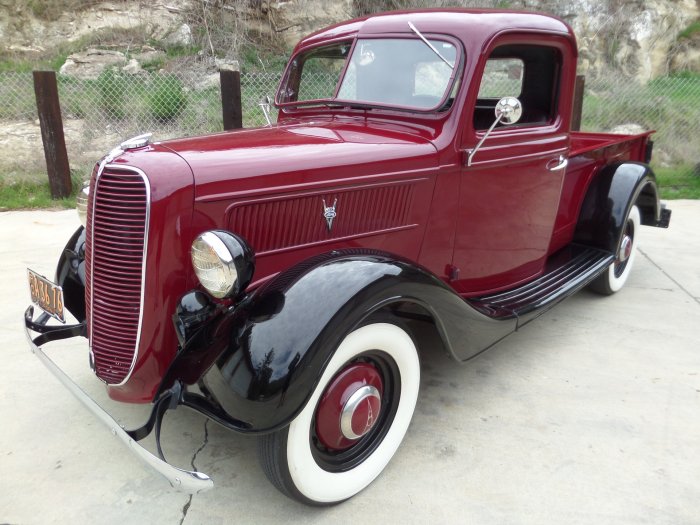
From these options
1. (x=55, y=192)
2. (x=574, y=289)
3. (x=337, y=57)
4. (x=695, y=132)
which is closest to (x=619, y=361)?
(x=574, y=289)

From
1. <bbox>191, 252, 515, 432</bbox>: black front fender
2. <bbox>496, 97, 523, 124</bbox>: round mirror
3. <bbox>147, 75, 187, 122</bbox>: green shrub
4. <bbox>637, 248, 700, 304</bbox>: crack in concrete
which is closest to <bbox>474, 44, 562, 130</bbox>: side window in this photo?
<bbox>496, 97, 523, 124</bbox>: round mirror

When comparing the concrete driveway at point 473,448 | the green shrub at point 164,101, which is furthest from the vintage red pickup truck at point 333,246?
the green shrub at point 164,101

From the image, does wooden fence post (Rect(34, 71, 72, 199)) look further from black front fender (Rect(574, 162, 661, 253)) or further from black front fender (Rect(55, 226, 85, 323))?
black front fender (Rect(574, 162, 661, 253))

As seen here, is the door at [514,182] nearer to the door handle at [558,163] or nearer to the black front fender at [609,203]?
the door handle at [558,163]

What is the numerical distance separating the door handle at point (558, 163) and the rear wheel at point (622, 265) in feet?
2.97

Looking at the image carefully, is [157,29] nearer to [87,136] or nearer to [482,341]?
[87,136]

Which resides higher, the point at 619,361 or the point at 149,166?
the point at 149,166

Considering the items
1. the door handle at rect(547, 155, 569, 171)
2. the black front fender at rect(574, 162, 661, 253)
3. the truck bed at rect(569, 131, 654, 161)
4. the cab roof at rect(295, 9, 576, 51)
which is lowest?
the black front fender at rect(574, 162, 661, 253)

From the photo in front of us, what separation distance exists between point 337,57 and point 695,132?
7.32 m

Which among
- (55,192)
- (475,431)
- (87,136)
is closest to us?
(475,431)

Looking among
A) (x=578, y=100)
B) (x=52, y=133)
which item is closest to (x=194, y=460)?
(x=52, y=133)

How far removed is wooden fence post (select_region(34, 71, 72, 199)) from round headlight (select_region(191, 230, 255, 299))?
201 inches

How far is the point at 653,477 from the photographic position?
7.20 ft

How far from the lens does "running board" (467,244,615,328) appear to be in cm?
276
